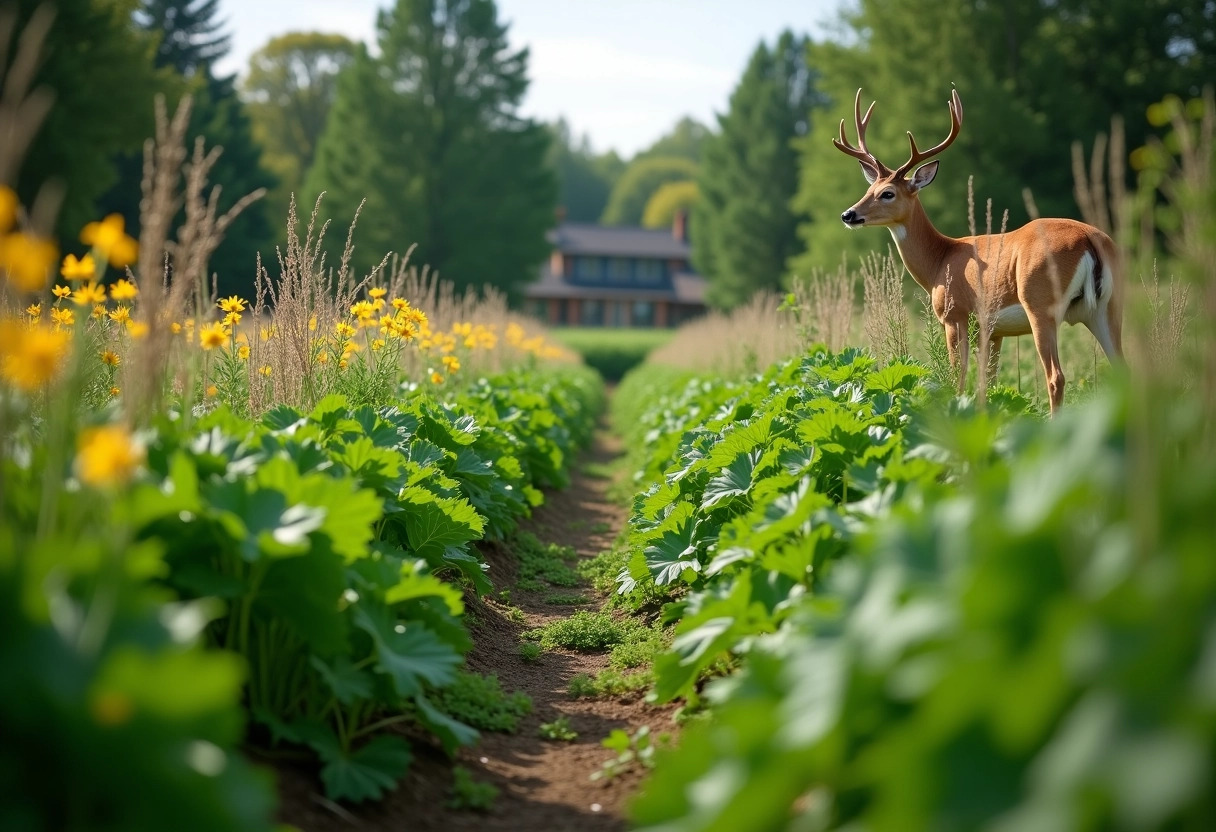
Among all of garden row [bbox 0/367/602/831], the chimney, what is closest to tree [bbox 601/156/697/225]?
the chimney

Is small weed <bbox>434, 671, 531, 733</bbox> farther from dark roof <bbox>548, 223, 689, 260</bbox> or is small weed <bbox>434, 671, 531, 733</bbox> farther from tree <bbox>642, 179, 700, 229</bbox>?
tree <bbox>642, 179, 700, 229</bbox>

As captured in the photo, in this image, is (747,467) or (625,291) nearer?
(747,467)

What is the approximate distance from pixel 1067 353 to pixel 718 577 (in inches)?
320

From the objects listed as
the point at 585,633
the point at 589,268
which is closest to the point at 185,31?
the point at 589,268

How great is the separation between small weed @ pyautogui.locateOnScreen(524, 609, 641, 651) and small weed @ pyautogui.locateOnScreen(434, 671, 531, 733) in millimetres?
1035

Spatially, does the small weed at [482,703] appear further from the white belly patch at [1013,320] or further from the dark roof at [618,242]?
the dark roof at [618,242]

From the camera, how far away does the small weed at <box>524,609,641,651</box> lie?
5801mm

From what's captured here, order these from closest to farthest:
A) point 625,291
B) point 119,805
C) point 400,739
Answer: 1. point 119,805
2. point 400,739
3. point 625,291

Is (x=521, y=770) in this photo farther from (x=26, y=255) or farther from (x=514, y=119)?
(x=514, y=119)

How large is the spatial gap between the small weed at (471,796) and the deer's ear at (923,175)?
5.92 m

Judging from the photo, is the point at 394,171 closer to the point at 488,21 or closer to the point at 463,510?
the point at 488,21

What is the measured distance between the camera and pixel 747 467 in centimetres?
531

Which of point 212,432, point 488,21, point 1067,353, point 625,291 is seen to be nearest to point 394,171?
point 488,21

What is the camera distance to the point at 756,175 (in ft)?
156
